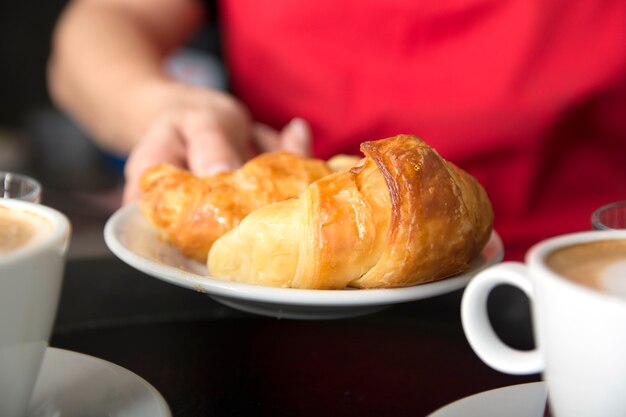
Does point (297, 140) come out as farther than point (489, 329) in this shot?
Yes

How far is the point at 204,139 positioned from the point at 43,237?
16.6 inches

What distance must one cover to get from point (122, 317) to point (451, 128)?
1.53 ft

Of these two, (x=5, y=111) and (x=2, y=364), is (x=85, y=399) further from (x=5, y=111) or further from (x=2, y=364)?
(x=5, y=111)

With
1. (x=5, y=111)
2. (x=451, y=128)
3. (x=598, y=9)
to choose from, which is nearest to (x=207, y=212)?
(x=451, y=128)

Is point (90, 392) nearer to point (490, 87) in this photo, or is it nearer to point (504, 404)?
point (504, 404)

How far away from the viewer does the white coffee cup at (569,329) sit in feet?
1.01

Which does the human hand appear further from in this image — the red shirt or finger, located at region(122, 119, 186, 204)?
the red shirt

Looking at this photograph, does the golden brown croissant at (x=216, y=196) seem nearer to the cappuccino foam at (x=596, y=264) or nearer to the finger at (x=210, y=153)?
the finger at (x=210, y=153)

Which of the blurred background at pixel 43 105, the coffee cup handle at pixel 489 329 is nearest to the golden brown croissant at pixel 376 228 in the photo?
the coffee cup handle at pixel 489 329

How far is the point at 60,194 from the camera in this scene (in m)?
1.00

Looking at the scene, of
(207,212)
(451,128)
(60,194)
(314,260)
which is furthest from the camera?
(60,194)

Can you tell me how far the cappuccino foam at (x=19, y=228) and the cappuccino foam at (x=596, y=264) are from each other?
8.8 inches

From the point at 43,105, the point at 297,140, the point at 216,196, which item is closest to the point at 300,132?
the point at 297,140

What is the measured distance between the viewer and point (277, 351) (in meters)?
0.48
